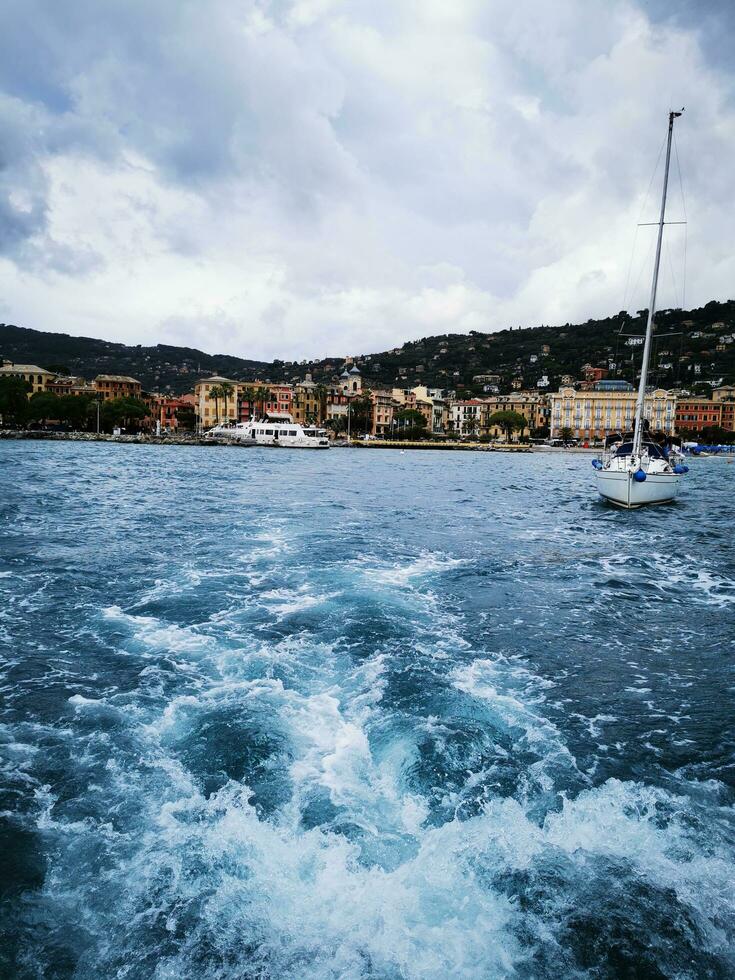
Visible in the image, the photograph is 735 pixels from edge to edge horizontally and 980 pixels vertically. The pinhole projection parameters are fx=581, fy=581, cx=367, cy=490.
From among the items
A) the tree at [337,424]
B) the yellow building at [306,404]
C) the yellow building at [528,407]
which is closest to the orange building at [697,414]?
the yellow building at [528,407]

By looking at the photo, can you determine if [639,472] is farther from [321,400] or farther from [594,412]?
[594,412]

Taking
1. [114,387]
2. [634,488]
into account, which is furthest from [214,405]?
[634,488]

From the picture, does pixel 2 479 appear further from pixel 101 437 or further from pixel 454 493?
pixel 101 437

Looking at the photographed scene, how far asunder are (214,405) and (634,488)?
111194mm

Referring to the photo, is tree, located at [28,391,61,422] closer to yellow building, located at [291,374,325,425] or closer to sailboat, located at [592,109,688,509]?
yellow building, located at [291,374,325,425]

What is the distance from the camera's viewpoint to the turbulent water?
11.3 feet

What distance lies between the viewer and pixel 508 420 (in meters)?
127

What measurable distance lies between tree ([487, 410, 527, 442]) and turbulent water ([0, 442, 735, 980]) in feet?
387

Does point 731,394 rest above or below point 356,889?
above

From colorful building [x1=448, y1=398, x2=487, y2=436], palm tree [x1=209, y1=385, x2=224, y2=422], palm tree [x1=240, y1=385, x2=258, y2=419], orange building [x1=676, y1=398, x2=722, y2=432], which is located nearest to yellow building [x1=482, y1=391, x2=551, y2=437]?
colorful building [x1=448, y1=398, x2=487, y2=436]

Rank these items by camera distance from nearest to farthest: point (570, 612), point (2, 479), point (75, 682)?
1. point (75, 682)
2. point (570, 612)
3. point (2, 479)

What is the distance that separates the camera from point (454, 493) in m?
30.4

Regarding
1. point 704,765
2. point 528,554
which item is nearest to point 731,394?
point 528,554

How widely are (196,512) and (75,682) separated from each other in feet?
47.5
